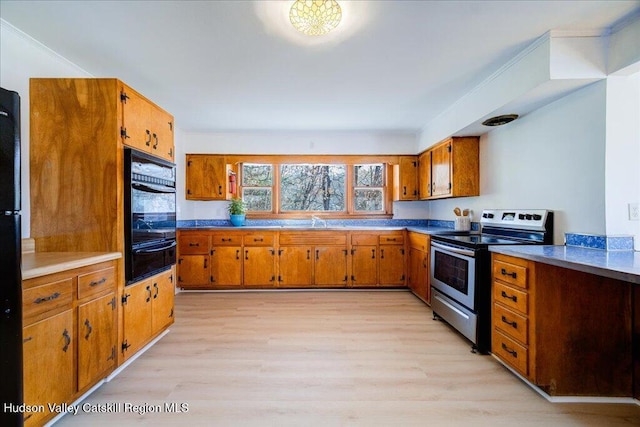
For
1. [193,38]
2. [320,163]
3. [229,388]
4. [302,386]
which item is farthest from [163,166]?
[320,163]

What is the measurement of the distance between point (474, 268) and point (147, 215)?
2.71 meters

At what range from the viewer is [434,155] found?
3965mm

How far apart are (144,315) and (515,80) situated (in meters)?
3.55

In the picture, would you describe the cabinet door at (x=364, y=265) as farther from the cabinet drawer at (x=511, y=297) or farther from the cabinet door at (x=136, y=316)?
the cabinet door at (x=136, y=316)

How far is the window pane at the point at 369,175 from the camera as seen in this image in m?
4.82

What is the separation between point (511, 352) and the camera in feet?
6.62

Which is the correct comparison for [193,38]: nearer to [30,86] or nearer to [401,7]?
[30,86]

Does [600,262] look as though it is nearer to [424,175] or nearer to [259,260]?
[424,175]

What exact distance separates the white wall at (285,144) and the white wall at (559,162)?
1666mm

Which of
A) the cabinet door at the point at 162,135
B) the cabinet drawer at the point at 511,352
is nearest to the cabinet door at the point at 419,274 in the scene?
the cabinet drawer at the point at 511,352

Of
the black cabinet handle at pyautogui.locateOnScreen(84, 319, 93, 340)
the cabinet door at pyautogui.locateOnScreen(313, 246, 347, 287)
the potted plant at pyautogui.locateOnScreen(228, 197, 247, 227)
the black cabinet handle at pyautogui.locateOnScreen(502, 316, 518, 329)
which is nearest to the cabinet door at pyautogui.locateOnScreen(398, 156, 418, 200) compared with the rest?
the cabinet door at pyautogui.locateOnScreen(313, 246, 347, 287)

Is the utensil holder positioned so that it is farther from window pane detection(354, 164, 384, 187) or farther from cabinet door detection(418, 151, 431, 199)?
window pane detection(354, 164, 384, 187)

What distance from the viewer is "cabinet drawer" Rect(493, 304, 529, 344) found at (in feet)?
6.23

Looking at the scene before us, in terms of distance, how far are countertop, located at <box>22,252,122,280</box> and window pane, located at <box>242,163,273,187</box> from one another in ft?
9.45
